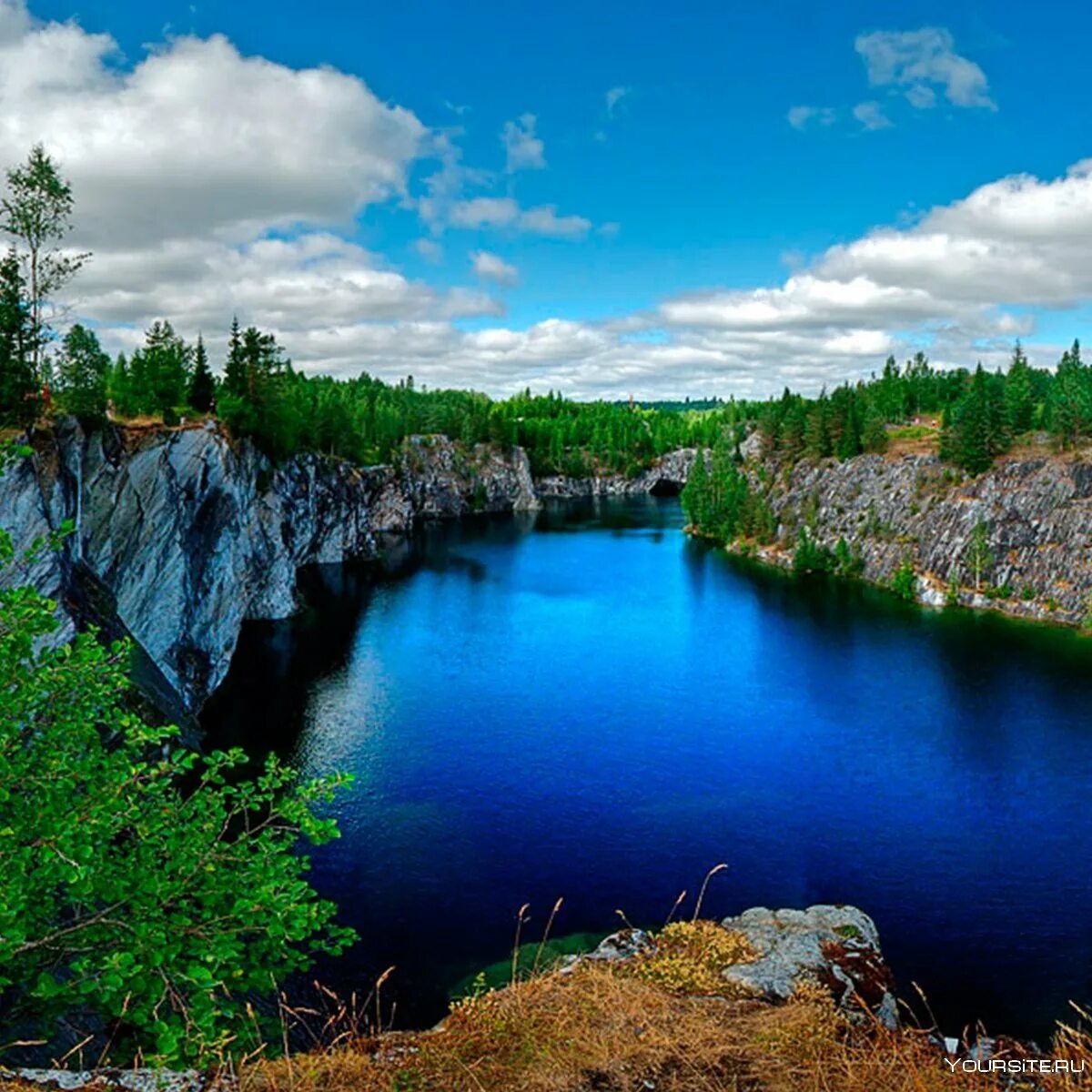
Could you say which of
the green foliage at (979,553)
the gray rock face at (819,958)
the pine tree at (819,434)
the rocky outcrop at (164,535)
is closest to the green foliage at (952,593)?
the green foliage at (979,553)

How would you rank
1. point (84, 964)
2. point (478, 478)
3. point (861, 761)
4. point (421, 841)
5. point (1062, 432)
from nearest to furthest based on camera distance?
1. point (84, 964)
2. point (421, 841)
3. point (861, 761)
4. point (1062, 432)
5. point (478, 478)

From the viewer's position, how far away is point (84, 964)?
8.48 m

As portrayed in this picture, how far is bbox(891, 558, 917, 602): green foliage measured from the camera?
3976 inches

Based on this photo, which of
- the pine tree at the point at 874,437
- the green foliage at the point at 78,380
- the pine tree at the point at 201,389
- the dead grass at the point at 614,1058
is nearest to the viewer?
the dead grass at the point at 614,1058

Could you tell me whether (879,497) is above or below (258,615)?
above

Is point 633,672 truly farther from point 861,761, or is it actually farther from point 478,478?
point 478,478

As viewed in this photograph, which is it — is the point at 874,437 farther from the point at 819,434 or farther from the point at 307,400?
the point at 307,400

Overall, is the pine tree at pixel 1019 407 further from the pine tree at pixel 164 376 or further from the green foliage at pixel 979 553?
the pine tree at pixel 164 376

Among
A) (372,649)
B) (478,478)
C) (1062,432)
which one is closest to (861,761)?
(372,649)

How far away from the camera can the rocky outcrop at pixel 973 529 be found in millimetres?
91500

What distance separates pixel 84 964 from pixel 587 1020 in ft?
18.8

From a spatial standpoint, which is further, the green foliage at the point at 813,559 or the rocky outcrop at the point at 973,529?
the green foliage at the point at 813,559

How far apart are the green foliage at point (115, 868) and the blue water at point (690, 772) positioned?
2232cm

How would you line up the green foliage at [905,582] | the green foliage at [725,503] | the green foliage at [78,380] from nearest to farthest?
the green foliage at [78,380] → the green foliage at [905,582] → the green foliage at [725,503]
